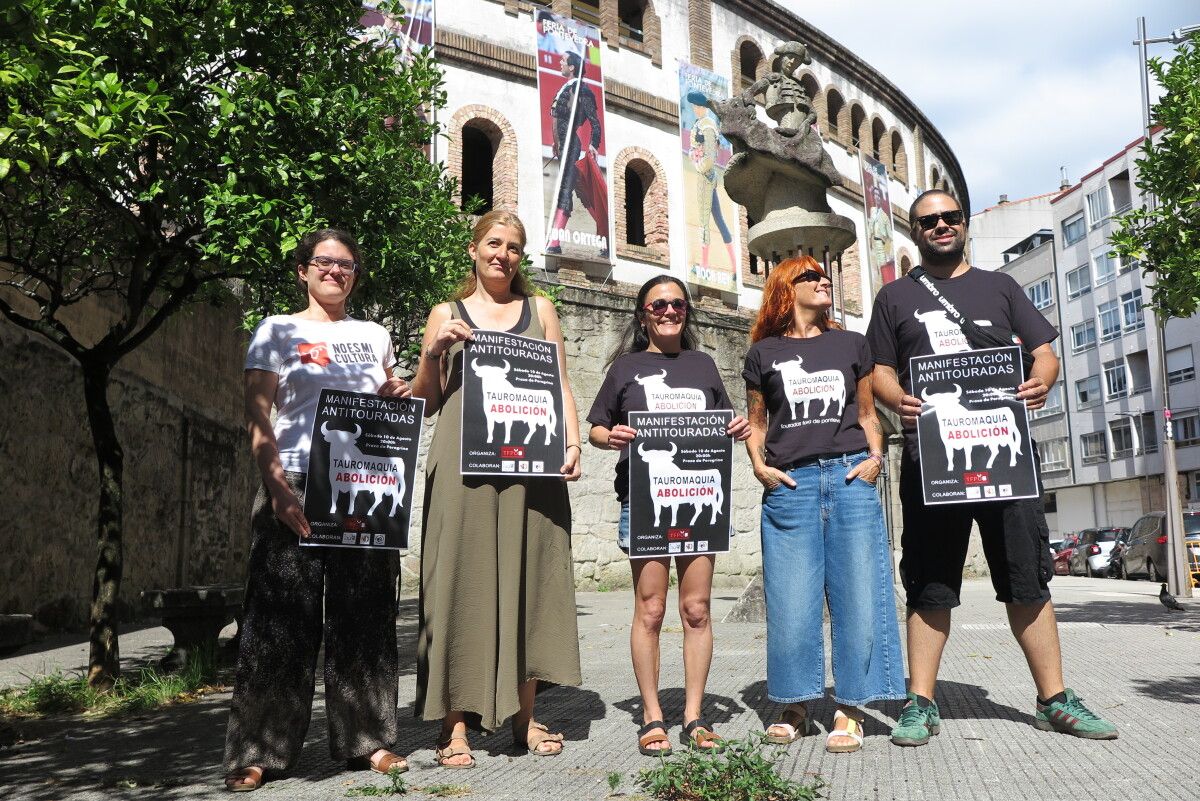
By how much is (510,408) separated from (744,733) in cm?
188

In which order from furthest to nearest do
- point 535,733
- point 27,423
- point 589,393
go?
point 589,393 → point 27,423 → point 535,733

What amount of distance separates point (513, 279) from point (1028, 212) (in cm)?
7296

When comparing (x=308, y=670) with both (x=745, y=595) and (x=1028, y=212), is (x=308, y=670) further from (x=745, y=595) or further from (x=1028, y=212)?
(x=1028, y=212)

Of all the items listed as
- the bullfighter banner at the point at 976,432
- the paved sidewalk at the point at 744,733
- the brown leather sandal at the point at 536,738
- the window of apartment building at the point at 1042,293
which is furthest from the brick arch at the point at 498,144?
the window of apartment building at the point at 1042,293

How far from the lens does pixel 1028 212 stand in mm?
70000

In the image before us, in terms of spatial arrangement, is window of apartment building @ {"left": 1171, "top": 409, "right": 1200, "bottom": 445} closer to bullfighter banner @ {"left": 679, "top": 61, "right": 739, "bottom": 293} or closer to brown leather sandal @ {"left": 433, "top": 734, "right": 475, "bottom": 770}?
bullfighter banner @ {"left": 679, "top": 61, "right": 739, "bottom": 293}

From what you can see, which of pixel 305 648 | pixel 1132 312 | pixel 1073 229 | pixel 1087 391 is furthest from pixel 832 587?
pixel 1073 229

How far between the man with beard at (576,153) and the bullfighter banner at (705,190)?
103 inches

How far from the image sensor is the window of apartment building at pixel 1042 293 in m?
60.7

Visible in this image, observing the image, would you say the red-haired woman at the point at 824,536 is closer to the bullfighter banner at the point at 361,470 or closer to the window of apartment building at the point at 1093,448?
the bullfighter banner at the point at 361,470

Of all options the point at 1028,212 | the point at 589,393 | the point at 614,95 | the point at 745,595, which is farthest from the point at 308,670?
the point at 1028,212

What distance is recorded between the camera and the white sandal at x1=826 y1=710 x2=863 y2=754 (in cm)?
420

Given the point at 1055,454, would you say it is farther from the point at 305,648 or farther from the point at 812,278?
the point at 305,648

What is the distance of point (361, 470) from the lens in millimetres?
4074
